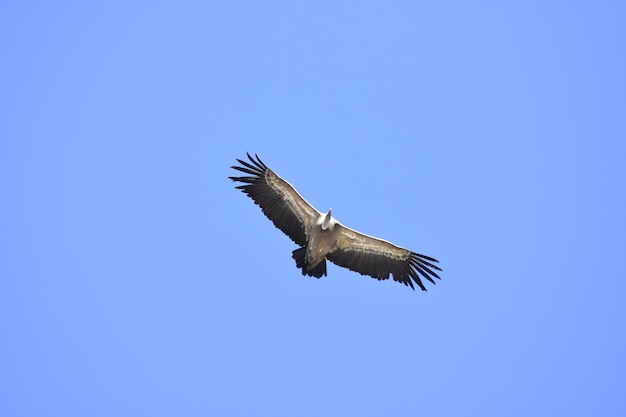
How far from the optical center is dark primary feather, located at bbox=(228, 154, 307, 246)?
2723cm

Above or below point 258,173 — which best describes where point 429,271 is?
below

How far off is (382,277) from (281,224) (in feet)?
11.6

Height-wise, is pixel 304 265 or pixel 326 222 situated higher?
pixel 326 222

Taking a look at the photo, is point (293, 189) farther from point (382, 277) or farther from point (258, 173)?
point (382, 277)

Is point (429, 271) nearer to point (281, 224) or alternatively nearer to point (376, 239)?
point (376, 239)

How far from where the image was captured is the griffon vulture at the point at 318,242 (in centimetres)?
2702

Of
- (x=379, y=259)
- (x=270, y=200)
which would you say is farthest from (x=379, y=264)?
(x=270, y=200)

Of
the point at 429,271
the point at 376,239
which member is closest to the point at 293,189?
the point at 376,239

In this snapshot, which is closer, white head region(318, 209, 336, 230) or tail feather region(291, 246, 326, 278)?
white head region(318, 209, 336, 230)

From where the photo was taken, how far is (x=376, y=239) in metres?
27.1

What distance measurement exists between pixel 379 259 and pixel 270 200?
3837mm

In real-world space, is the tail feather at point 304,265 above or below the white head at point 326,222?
below

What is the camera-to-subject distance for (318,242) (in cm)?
2684

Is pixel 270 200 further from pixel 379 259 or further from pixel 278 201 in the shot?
pixel 379 259
